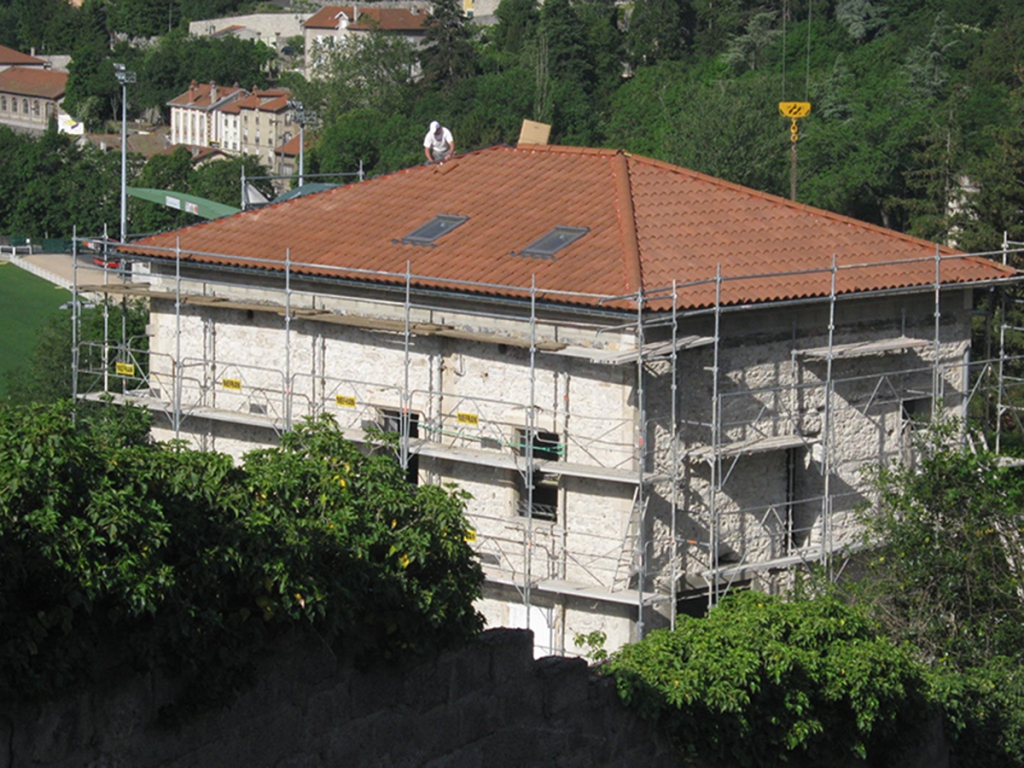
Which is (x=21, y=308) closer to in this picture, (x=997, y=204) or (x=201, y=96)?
(x=997, y=204)

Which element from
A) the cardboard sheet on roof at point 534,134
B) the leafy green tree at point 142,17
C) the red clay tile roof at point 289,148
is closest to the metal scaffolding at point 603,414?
the cardboard sheet on roof at point 534,134

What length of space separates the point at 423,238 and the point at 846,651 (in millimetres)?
10004

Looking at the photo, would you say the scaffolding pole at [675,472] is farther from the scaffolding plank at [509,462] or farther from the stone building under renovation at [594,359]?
the scaffolding plank at [509,462]

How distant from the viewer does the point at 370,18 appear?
423 feet

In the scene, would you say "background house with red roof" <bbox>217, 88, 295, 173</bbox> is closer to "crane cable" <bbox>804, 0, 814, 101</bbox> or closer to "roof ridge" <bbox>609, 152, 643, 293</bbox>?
"crane cable" <bbox>804, 0, 814, 101</bbox>

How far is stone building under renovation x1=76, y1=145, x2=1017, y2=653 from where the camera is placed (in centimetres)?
2027

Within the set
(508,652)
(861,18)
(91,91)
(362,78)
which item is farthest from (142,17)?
(508,652)

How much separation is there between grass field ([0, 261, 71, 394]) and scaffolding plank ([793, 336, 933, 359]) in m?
43.2

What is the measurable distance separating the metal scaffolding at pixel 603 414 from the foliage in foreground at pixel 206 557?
8.08 meters

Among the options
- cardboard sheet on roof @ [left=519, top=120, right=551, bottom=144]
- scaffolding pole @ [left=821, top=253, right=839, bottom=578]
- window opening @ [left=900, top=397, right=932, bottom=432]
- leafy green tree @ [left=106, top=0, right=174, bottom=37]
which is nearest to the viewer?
scaffolding pole @ [left=821, top=253, right=839, bottom=578]

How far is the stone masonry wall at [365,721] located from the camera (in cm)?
946

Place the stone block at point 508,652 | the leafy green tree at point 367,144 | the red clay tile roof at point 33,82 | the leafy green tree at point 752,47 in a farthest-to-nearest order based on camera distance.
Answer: the red clay tile roof at point 33,82
the leafy green tree at point 752,47
the leafy green tree at point 367,144
the stone block at point 508,652

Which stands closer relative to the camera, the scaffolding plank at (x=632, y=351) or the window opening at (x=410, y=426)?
the scaffolding plank at (x=632, y=351)

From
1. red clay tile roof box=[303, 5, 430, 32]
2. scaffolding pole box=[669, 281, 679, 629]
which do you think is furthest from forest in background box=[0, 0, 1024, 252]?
scaffolding pole box=[669, 281, 679, 629]
